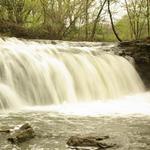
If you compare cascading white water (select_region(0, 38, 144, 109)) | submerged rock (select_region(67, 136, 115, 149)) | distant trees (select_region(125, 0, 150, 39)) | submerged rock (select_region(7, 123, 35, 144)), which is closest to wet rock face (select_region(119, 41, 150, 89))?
cascading white water (select_region(0, 38, 144, 109))

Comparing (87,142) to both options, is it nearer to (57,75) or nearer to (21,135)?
(21,135)

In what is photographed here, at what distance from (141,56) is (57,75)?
569cm

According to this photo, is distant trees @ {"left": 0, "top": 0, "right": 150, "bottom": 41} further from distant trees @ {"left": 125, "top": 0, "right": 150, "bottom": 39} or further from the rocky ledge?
the rocky ledge

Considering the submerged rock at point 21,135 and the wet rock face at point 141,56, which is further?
the wet rock face at point 141,56

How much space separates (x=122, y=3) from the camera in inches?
1463

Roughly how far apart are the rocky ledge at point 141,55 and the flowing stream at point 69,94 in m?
0.48

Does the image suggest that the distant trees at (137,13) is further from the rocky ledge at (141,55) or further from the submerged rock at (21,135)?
the submerged rock at (21,135)

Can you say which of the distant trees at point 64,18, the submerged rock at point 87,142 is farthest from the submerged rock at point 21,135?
the distant trees at point 64,18

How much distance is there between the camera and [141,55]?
19.7m

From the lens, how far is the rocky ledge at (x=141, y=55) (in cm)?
1941

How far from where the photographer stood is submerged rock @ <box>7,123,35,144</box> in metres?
7.89

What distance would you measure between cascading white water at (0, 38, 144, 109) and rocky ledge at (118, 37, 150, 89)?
47 cm

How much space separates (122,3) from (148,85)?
62.9ft

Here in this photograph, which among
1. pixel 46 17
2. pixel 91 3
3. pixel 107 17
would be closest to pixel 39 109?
pixel 46 17
